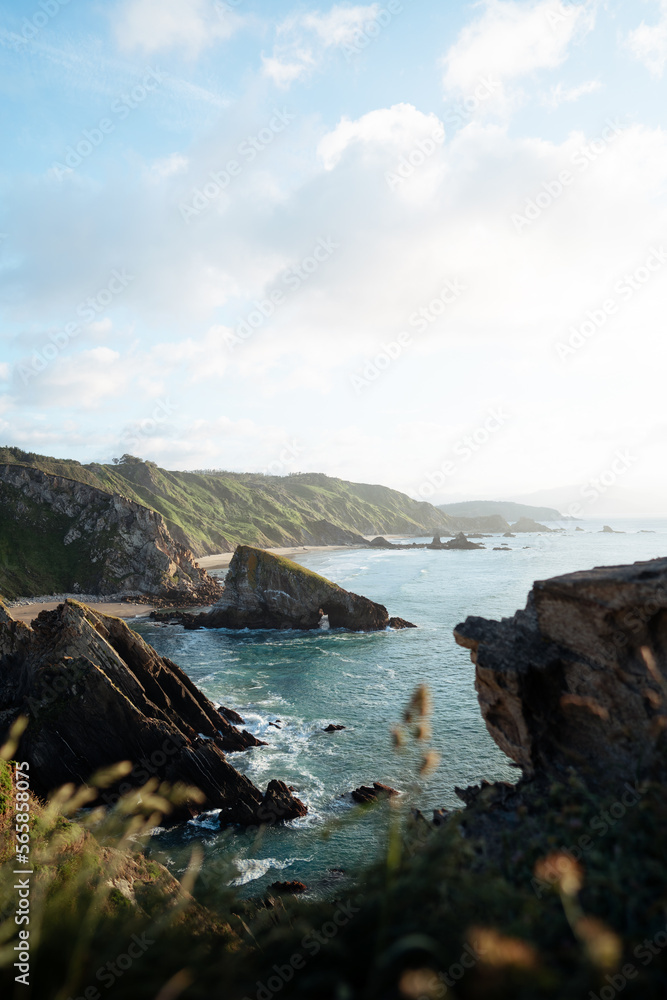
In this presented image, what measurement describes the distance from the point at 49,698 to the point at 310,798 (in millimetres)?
11541

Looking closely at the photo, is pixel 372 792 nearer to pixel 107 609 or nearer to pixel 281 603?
pixel 281 603

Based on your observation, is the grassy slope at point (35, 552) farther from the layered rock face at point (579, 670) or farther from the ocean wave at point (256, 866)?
the layered rock face at point (579, 670)

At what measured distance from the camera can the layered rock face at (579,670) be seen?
835 cm

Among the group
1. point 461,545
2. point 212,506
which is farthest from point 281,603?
point 461,545

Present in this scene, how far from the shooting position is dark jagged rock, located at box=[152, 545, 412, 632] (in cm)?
4809

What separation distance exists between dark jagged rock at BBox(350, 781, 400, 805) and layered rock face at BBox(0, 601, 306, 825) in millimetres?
2354

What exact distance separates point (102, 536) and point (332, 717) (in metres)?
54.3

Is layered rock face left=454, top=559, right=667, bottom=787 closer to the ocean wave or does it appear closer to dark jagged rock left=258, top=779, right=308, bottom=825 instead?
the ocean wave

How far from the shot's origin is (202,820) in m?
18.8

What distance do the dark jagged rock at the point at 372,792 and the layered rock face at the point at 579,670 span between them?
1083 cm

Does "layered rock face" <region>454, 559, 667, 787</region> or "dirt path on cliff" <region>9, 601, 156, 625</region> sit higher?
"layered rock face" <region>454, 559, 667, 787</region>

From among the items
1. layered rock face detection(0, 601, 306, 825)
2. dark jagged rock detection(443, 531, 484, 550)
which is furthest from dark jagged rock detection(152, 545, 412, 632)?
dark jagged rock detection(443, 531, 484, 550)

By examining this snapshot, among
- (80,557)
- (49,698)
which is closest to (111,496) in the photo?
(80,557)

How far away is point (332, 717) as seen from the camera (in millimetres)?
27484
